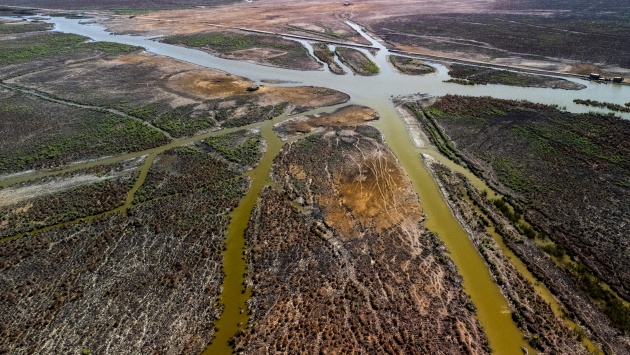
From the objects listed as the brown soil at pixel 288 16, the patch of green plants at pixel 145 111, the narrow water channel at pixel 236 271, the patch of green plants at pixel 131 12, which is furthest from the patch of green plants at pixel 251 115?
the patch of green plants at pixel 131 12

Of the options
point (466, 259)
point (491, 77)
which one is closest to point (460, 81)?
A: point (491, 77)

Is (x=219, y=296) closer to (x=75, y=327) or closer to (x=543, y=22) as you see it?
(x=75, y=327)

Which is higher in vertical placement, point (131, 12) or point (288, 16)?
point (131, 12)

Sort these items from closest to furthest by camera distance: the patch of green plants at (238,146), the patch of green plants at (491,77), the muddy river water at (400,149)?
1. the muddy river water at (400,149)
2. the patch of green plants at (238,146)
3. the patch of green plants at (491,77)

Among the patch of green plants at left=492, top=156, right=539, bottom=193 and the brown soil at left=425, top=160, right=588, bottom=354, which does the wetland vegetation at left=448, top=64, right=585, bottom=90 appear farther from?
the brown soil at left=425, top=160, right=588, bottom=354

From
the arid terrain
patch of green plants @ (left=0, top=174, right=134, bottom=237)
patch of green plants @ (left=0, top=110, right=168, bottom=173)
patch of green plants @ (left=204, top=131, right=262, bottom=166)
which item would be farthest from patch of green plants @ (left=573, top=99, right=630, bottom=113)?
patch of green plants @ (left=0, top=174, right=134, bottom=237)

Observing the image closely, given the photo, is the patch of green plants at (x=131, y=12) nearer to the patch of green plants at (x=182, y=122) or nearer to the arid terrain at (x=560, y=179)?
the patch of green plants at (x=182, y=122)

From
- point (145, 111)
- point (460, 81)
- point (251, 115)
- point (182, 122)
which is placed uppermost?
point (460, 81)

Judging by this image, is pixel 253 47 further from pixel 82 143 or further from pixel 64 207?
pixel 64 207
